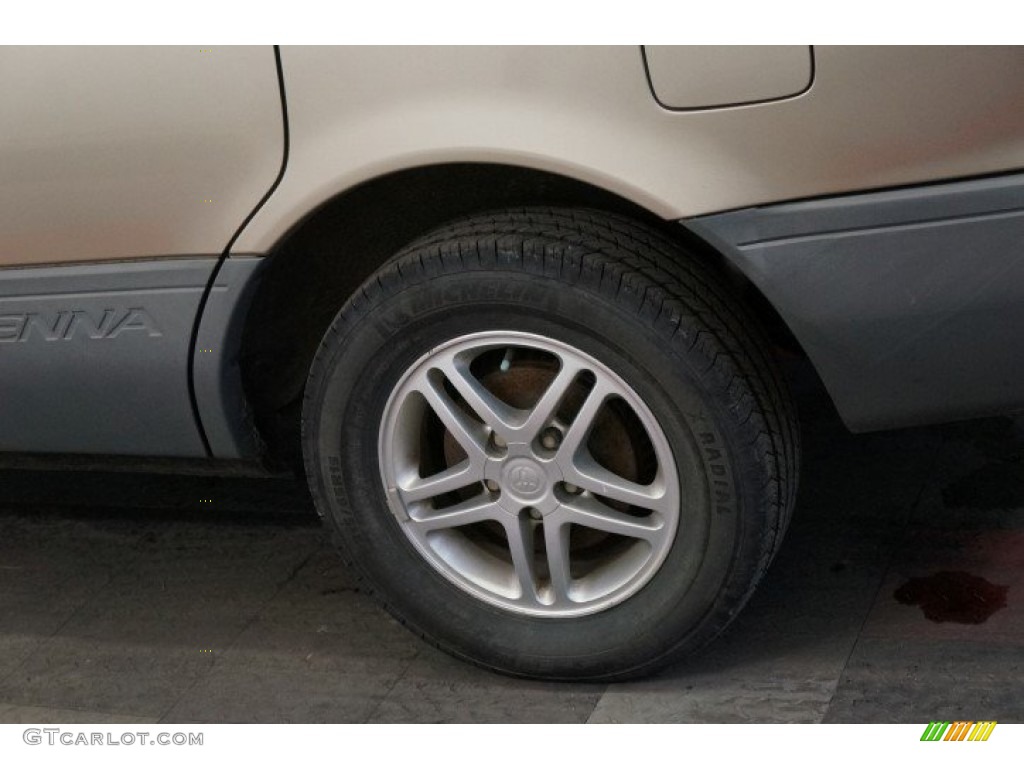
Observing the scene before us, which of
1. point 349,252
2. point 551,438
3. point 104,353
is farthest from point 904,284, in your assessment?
point 104,353

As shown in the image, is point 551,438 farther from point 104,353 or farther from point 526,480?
point 104,353

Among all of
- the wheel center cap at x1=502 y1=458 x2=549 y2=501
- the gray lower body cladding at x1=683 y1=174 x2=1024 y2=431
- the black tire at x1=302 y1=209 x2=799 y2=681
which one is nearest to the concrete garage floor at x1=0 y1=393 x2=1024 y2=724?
the black tire at x1=302 y1=209 x2=799 y2=681

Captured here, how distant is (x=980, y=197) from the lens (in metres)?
2.21

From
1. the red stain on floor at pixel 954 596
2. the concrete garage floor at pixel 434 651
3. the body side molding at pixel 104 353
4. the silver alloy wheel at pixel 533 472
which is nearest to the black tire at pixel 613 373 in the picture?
the silver alloy wheel at pixel 533 472

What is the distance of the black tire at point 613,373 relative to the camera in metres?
2.41

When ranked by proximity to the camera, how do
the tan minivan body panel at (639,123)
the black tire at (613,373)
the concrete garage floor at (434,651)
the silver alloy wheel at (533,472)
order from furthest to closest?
the concrete garage floor at (434,651) → the silver alloy wheel at (533,472) → the black tire at (613,373) → the tan minivan body panel at (639,123)

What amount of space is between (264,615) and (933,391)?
4.65 ft

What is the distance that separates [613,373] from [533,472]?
0.24 meters

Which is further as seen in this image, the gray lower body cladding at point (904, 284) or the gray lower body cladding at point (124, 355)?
the gray lower body cladding at point (124, 355)

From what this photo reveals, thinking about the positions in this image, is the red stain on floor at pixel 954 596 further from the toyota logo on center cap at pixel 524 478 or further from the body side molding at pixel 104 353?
the body side molding at pixel 104 353

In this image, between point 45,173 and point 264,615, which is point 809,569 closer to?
point 264,615

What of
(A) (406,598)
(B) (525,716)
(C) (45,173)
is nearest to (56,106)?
(C) (45,173)

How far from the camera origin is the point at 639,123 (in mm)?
2279

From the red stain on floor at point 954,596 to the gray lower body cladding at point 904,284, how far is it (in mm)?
547
